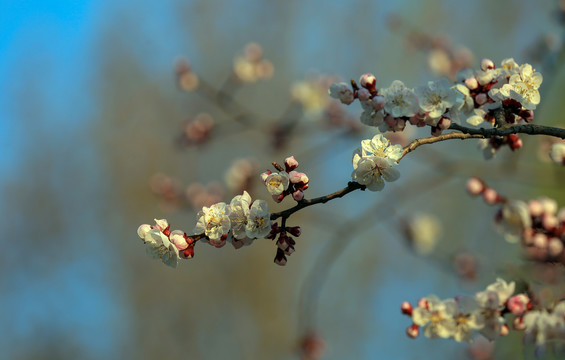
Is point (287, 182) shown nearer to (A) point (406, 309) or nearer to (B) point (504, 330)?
(A) point (406, 309)

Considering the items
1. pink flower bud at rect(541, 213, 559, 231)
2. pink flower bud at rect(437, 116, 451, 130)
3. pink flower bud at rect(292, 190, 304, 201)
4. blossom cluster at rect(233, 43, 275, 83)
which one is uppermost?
blossom cluster at rect(233, 43, 275, 83)

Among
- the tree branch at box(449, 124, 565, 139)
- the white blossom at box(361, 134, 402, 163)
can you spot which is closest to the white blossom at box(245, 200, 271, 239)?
the white blossom at box(361, 134, 402, 163)

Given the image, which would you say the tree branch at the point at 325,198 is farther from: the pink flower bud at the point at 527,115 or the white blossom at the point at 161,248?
the pink flower bud at the point at 527,115

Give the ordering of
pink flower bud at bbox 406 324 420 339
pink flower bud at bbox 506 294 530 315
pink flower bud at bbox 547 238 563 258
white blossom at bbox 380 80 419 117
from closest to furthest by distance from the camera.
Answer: white blossom at bbox 380 80 419 117 → pink flower bud at bbox 506 294 530 315 → pink flower bud at bbox 406 324 420 339 → pink flower bud at bbox 547 238 563 258

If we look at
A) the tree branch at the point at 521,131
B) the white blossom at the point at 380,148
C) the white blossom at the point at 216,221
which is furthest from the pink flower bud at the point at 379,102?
the white blossom at the point at 216,221

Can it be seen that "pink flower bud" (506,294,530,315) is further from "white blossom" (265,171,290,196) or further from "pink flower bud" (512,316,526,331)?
"white blossom" (265,171,290,196)

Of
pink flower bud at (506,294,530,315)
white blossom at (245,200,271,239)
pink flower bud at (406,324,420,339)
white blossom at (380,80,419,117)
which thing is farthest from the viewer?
pink flower bud at (406,324,420,339)

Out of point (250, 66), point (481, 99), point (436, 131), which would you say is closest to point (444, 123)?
point (436, 131)
